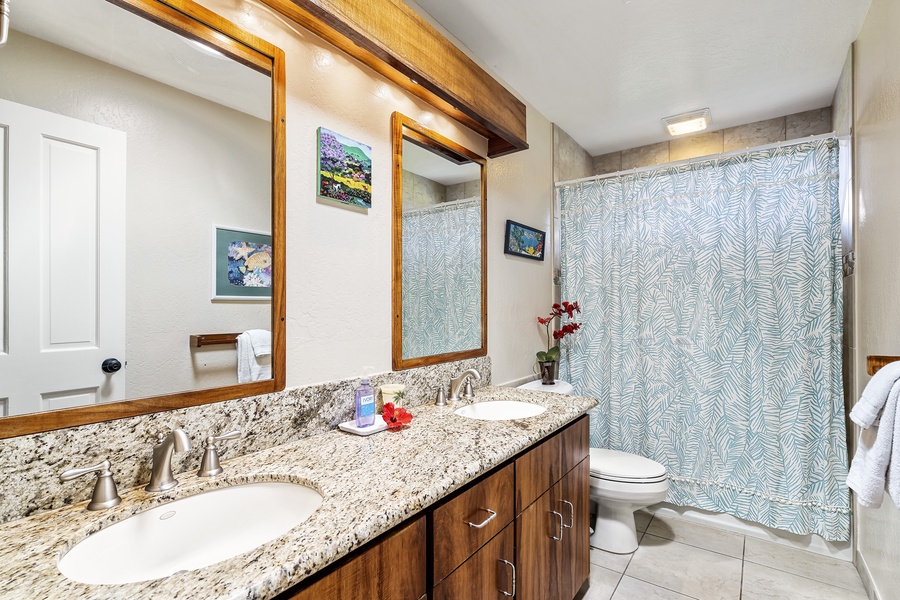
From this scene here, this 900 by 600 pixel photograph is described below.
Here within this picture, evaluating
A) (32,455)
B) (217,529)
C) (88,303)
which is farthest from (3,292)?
(217,529)

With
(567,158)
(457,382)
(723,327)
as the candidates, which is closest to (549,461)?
(457,382)

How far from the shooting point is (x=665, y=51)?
1.97 m

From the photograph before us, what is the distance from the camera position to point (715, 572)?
6.44ft

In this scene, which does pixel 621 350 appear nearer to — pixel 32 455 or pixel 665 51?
pixel 665 51

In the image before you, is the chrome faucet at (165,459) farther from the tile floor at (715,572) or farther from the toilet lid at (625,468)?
the toilet lid at (625,468)

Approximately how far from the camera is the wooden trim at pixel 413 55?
45.6 inches

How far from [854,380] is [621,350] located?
1058 millimetres

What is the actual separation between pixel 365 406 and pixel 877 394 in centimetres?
137

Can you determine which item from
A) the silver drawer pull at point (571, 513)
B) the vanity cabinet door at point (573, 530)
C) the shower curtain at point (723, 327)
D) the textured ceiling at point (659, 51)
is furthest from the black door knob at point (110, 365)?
the shower curtain at point (723, 327)

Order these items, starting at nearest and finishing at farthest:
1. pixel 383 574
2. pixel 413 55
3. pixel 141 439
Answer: pixel 383 574 < pixel 141 439 < pixel 413 55

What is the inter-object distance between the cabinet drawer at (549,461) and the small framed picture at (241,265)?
900mm

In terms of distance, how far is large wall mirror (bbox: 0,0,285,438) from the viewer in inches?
30.0

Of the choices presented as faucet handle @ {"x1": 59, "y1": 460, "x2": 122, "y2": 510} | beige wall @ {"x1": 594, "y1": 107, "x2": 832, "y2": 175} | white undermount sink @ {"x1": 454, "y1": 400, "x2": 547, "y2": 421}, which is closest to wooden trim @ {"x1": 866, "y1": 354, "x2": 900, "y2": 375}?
white undermount sink @ {"x1": 454, "y1": 400, "x2": 547, "y2": 421}

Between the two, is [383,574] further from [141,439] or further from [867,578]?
[867,578]
